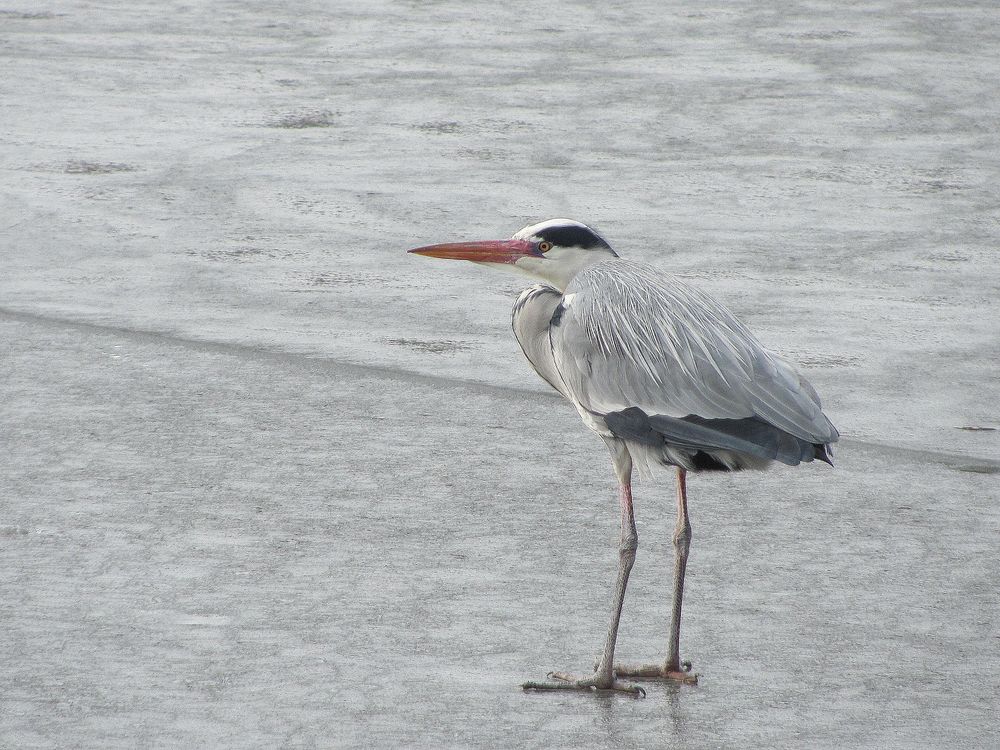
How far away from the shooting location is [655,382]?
16.0 feet

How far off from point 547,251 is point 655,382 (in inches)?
28.4

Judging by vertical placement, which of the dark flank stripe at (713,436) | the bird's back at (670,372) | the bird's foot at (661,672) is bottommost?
the bird's foot at (661,672)

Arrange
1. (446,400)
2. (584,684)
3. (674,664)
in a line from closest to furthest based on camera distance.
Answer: (584,684) → (674,664) → (446,400)

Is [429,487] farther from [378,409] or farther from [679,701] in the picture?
[679,701]

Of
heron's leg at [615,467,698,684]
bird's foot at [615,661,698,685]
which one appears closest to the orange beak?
heron's leg at [615,467,698,684]

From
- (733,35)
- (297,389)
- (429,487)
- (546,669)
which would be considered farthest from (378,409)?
(733,35)

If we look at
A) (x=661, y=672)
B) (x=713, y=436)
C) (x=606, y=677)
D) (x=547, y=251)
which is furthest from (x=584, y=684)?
(x=547, y=251)

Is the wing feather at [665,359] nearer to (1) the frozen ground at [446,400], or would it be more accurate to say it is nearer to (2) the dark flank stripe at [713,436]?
(2) the dark flank stripe at [713,436]

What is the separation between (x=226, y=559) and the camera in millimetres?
5562

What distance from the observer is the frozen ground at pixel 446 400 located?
4.73 meters

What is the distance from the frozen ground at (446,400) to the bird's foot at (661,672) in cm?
9

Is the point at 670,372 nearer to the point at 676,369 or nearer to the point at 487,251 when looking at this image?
the point at 676,369

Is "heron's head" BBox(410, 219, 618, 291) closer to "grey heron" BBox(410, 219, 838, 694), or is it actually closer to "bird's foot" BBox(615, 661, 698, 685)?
"grey heron" BBox(410, 219, 838, 694)

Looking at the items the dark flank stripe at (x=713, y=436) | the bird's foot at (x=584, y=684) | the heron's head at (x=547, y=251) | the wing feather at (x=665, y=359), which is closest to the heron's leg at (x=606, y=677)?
the bird's foot at (x=584, y=684)
